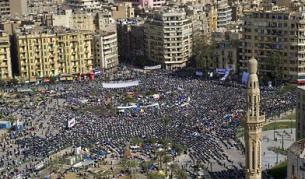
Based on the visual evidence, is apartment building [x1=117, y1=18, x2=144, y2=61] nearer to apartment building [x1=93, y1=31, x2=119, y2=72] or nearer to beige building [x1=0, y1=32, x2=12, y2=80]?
apartment building [x1=93, y1=31, x2=119, y2=72]

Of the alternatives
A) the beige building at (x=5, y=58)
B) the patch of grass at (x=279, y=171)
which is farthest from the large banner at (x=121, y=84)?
the patch of grass at (x=279, y=171)

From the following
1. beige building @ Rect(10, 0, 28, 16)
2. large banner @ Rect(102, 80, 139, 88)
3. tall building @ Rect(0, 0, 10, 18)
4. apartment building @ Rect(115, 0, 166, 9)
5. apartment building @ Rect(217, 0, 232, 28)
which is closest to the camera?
large banner @ Rect(102, 80, 139, 88)

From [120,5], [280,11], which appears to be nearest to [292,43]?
[280,11]

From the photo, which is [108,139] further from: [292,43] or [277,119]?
[292,43]

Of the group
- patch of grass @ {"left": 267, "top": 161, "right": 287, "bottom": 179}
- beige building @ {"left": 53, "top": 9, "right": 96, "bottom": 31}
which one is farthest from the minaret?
beige building @ {"left": 53, "top": 9, "right": 96, "bottom": 31}

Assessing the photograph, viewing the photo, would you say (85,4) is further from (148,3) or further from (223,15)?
(223,15)

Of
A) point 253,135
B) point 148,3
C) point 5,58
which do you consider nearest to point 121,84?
point 5,58
